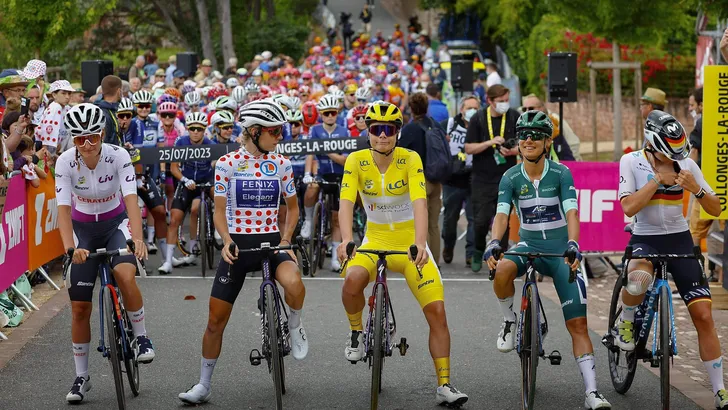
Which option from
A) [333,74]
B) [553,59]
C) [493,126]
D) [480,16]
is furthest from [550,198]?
[480,16]

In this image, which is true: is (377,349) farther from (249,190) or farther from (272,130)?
(272,130)

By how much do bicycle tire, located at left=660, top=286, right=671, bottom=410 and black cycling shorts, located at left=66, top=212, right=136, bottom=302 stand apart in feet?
11.8

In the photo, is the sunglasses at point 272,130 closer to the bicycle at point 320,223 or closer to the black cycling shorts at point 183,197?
the bicycle at point 320,223

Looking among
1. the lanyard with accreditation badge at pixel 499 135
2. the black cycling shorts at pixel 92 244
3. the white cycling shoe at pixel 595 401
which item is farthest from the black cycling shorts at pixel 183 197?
the white cycling shoe at pixel 595 401

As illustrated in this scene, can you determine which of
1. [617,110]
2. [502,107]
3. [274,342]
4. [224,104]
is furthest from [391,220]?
[617,110]

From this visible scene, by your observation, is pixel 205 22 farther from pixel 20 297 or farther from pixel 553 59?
pixel 20 297

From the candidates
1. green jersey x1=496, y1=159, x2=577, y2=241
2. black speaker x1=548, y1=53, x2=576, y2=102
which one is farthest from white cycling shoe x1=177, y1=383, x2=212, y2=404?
black speaker x1=548, y1=53, x2=576, y2=102

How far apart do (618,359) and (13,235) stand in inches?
234

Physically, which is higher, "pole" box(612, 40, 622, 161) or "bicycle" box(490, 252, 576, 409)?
"pole" box(612, 40, 622, 161)

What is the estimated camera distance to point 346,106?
20.0 meters

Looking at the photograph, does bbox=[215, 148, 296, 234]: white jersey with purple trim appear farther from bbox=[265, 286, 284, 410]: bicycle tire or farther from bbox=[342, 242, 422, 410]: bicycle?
bbox=[342, 242, 422, 410]: bicycle

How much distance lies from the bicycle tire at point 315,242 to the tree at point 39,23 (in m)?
15.9

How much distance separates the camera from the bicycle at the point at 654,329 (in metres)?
7.71

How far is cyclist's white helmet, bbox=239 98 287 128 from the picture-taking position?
326 inches
